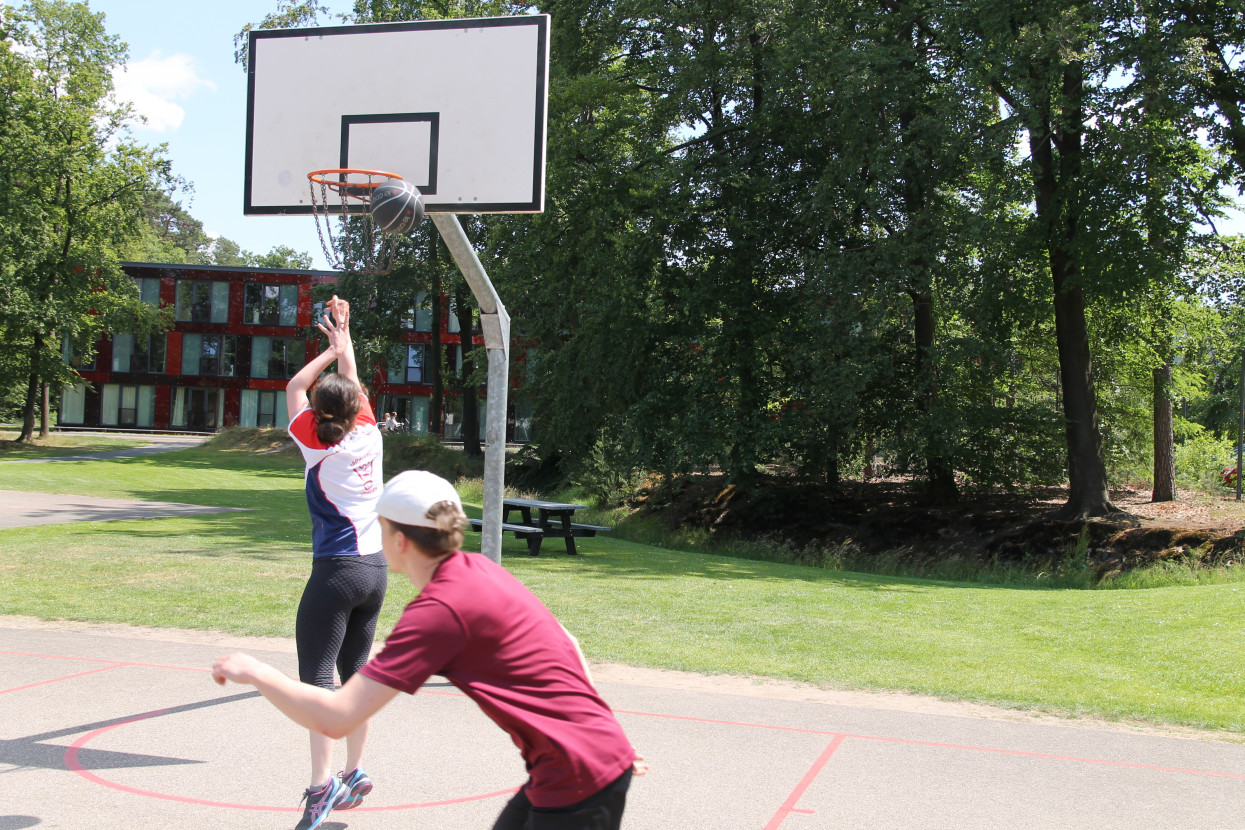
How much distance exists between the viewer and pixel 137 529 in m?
17.2

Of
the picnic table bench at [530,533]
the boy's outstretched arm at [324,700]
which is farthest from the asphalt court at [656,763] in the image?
the picnic table bench at [530,533]

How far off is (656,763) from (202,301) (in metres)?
62.3

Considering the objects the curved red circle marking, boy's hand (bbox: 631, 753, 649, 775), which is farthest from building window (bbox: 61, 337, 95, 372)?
boy's hand (bbox: 631, 753, 649, 775)

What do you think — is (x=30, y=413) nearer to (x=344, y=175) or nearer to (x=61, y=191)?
(x=61, y=191)

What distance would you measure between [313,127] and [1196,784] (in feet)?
26.5

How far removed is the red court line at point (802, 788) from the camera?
4.82 m

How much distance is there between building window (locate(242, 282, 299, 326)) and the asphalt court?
57.5 meters

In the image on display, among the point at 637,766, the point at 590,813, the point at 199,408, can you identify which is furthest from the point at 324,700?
the point at 199,408

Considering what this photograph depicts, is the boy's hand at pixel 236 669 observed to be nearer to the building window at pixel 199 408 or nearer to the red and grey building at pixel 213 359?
the red and grey building at pixel 213 359

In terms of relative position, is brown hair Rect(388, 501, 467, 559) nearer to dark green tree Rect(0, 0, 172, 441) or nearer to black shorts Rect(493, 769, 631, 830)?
black shorts Rect(493, 769, 631, 830)

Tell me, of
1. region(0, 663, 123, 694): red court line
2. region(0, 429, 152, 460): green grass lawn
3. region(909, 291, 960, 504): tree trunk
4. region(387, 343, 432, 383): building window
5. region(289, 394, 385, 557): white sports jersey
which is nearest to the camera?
region(289, 394, 385, 557): white sports jersey

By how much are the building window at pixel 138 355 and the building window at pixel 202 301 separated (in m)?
2.01

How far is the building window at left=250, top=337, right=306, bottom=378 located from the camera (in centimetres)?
6253

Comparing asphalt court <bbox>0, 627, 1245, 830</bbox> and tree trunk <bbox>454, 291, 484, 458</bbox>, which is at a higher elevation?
tree trunk <bbox>454, 291, 484, 458</bbox>
